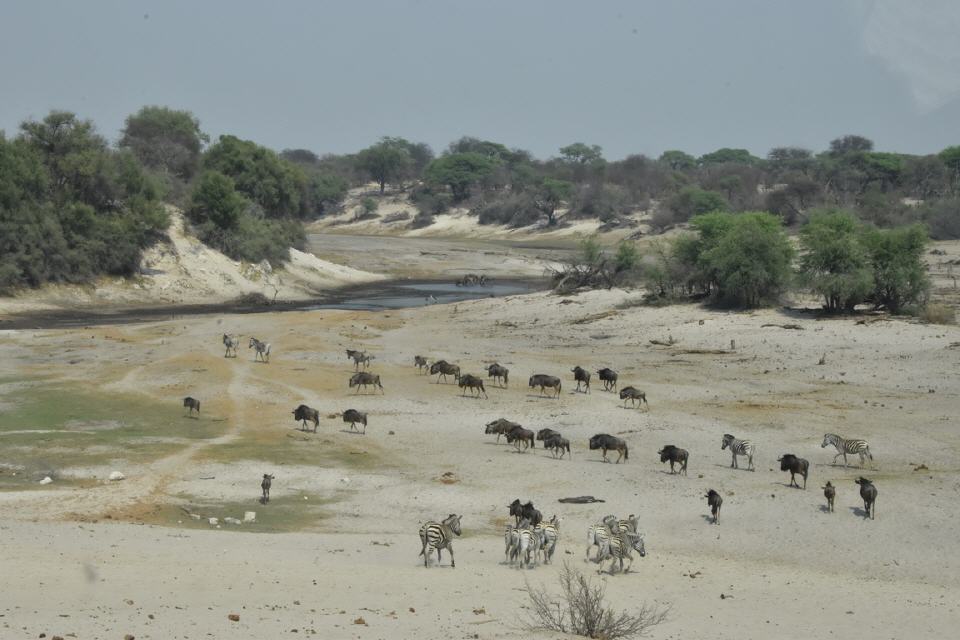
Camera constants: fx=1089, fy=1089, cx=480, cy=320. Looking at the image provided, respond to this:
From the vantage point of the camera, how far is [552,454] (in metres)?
27.9

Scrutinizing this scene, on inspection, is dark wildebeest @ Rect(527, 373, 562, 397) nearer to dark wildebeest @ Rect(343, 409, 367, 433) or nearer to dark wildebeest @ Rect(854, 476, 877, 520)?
dark wildebeest @ Rect(343, 409, 367, 433)

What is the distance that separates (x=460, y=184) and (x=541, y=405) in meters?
140

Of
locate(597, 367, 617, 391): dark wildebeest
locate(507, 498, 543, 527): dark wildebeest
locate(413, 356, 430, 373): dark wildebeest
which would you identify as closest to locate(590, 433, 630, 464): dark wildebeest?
locate(507, 498, 543, 527): dark wildebeest

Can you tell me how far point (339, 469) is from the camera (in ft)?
86.4

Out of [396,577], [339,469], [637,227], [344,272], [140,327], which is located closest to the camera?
[396,577]

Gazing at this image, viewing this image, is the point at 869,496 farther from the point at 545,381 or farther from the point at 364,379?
the point at 364,379

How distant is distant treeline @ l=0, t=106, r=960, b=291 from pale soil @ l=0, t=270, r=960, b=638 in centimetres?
2034

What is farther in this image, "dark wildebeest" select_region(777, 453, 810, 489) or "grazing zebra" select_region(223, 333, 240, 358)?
"grazing zebra" select_region(223, 333, 240, 358)

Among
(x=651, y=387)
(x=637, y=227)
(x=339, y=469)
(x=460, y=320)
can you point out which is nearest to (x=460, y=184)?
(x=637, y=227)

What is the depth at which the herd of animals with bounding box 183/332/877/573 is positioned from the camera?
18.1m

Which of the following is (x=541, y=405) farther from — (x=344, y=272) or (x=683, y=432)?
(x=344, y=272)

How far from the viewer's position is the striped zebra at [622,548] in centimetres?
1778

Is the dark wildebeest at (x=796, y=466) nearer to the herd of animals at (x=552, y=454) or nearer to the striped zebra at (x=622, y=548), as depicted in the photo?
the herd of animals at (x=552, y=454)

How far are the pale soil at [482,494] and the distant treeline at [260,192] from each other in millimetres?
20344
